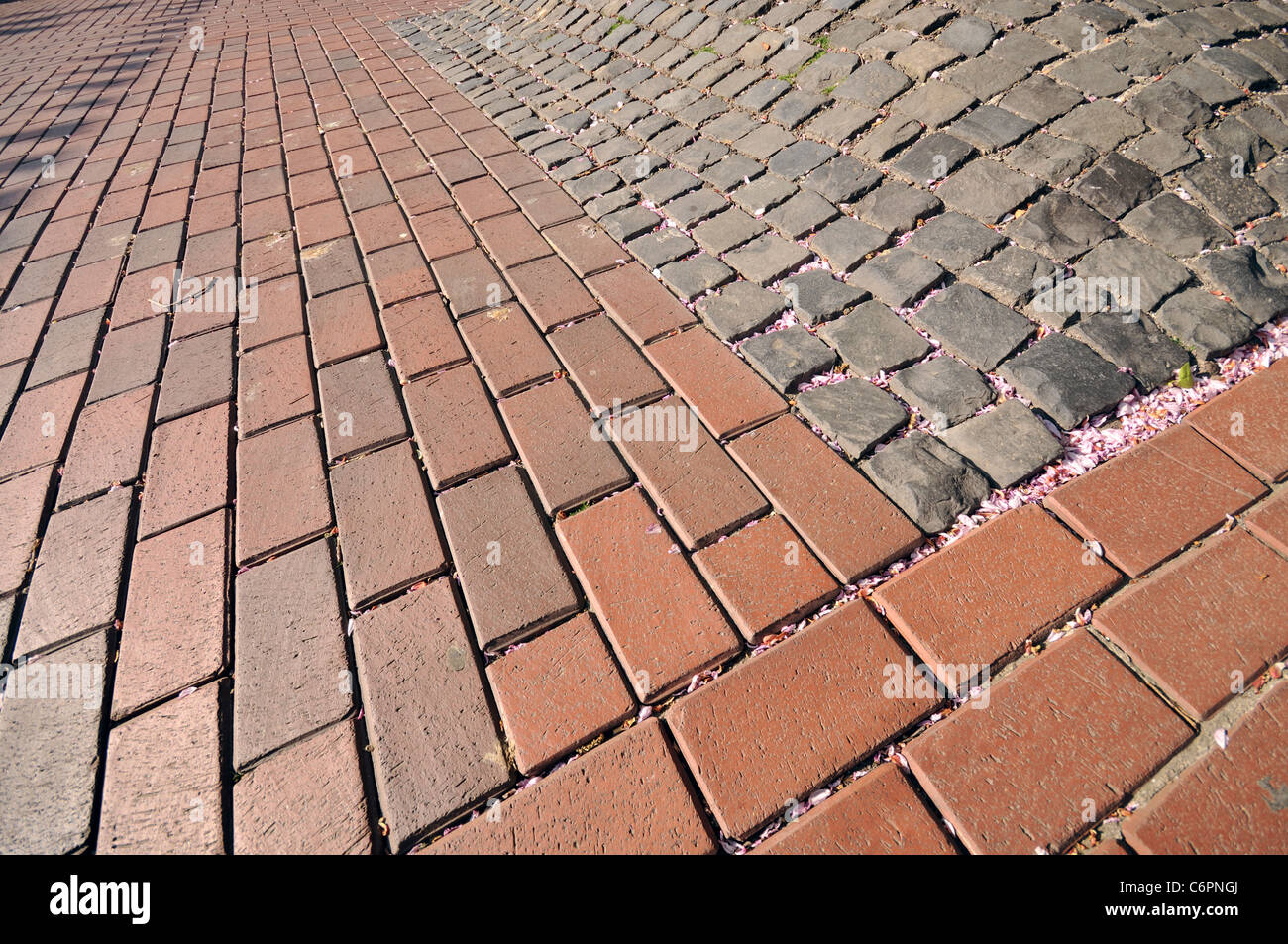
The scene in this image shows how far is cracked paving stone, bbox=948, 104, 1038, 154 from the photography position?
2506 mm

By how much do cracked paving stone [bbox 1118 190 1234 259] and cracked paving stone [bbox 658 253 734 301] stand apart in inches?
59.0

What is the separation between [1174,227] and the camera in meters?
2.13

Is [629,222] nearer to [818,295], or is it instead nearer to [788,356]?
[818,295]

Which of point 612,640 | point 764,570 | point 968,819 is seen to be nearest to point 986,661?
point 968,819

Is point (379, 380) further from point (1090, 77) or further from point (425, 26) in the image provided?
point (425, 26)

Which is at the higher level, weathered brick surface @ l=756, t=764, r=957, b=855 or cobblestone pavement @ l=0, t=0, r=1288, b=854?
cobblestone pavement @ l=0, t=0, r=1288, b=854

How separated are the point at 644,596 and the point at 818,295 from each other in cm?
146

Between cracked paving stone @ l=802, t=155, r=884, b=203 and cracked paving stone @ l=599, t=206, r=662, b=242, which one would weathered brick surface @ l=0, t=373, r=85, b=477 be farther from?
cracked paving stone @ l=802, t=155, r=884, b=203

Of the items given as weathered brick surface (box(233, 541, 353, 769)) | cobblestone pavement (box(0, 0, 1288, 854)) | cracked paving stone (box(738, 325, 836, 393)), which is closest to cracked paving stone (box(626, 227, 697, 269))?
cobblestone pavement (box(0, 0, 1288, 854))

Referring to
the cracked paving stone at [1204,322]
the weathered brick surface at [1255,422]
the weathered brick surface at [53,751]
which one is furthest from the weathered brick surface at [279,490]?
the cracked paving stone at [1204,322]

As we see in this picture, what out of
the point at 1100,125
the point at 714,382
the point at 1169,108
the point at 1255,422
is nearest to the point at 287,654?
the point at 714,382

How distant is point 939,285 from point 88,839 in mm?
2991

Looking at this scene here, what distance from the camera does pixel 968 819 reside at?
117 cm

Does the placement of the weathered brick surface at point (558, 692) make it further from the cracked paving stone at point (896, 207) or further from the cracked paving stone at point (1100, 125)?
the cracked paving stone at point (1100, 125)
